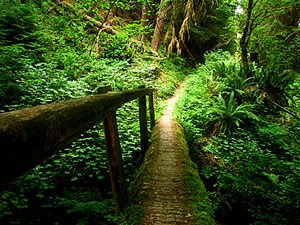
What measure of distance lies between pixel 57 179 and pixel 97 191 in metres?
0.68

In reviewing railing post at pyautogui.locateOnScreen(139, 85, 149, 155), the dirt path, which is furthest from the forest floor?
railing post at pyautogui.locateOnScreen(139, 85, 149, 155)

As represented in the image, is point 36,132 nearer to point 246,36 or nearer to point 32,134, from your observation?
point 32,134

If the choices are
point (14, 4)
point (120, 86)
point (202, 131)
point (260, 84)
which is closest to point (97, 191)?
point (202, 131)

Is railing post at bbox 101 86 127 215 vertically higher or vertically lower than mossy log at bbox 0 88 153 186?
lower

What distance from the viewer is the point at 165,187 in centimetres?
243

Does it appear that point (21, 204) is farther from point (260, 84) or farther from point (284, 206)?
point (260, 84)

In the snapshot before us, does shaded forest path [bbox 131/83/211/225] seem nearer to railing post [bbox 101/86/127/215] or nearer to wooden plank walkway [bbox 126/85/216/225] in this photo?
wooden plank walkway [bbox 126/85/216/225]

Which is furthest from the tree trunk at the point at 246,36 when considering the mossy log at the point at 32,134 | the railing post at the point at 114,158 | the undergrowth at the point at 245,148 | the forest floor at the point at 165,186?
the mossy log at the point at 32,134

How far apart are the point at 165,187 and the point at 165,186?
0.07ft

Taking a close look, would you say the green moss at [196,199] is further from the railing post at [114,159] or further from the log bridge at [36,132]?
the log bridge at [36,132]

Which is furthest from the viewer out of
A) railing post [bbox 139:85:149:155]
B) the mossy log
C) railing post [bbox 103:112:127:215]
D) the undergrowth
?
railing post [bbox 139:85:149:155]

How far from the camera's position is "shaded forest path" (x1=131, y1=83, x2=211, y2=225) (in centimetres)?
196

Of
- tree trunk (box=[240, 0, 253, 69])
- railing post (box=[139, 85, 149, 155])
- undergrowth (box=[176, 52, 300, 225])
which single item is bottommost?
undergrowth (box=[176, 52, 300, 225])

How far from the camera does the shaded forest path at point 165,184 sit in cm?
196
